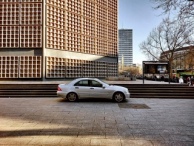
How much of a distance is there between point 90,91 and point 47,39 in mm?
13913

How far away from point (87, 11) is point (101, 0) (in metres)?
3.52

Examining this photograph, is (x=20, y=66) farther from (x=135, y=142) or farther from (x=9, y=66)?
(x=135, y=142)

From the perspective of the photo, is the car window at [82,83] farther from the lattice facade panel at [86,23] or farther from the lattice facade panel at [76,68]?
the lattice facade panel at [86,23]

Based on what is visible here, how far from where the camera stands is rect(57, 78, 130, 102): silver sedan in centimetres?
982

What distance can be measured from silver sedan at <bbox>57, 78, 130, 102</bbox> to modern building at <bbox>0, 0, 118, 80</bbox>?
11.6 meters

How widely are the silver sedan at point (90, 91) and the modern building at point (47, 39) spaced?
11.6m

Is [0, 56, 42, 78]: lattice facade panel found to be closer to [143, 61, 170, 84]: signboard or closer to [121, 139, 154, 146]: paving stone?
[143, 61, 170, 84]: signboard

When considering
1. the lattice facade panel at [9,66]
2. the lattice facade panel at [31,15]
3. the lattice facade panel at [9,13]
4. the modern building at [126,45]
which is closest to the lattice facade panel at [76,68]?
the lattice facade panel at [9,66]

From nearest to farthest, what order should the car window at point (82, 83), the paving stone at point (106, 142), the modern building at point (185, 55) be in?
the paving stone at point (106, 142), the car window at point (82, 83), the modern building at point (185, 55)

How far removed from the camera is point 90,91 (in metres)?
9.80

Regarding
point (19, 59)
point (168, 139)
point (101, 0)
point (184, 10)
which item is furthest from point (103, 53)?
point (168, 139)

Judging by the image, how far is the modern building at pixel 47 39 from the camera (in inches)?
804

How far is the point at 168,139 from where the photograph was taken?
414 cm

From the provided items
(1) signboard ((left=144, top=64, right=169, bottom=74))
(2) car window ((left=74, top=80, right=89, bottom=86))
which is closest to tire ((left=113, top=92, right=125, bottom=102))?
(2) car window ((left=74, top=80, right=89, bottom=86))
